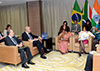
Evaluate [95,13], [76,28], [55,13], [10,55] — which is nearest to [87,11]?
[95,13]

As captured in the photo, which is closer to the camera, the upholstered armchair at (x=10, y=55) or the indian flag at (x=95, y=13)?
the upholstered armchair at (x=10, y=55)

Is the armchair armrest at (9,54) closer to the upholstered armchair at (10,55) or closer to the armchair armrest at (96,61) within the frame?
the upholstered armchair at (10,55)

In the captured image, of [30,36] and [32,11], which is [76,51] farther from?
[32,11]

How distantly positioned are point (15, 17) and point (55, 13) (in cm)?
385

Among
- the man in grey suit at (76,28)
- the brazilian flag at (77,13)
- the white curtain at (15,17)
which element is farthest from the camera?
the white curtain at (15,17)

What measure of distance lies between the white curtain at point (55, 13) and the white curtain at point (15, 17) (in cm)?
205

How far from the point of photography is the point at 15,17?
31.8ft

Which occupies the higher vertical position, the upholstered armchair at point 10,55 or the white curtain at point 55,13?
the white curtain at point 55,13

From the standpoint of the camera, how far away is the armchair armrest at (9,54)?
3.68 metres

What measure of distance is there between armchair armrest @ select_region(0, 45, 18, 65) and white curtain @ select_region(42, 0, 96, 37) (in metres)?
4.63

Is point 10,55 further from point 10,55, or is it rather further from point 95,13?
point 95,13

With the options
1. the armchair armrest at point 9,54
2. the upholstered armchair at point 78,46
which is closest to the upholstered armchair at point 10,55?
the armchair armrest at point 9,54

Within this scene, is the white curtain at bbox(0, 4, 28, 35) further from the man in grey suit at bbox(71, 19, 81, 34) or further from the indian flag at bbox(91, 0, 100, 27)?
the indian flag at bbox(91, 0, 100, 27)

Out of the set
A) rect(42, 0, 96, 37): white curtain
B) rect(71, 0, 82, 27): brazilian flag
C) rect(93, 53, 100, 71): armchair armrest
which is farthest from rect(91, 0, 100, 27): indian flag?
rect(93, 53, 100, 71): armchair armrest
